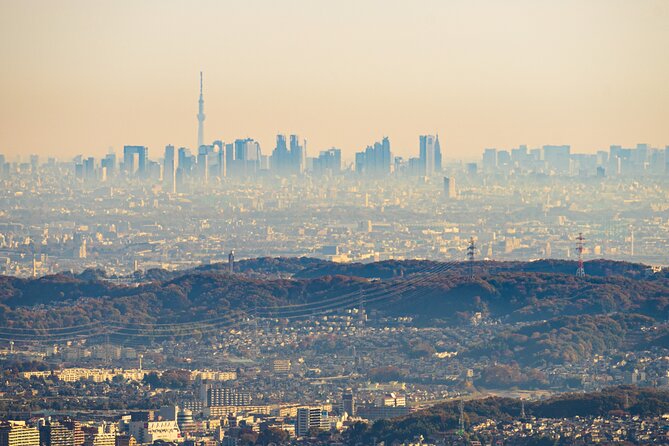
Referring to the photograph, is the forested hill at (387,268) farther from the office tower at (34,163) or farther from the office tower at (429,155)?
the office tower at (429,155)

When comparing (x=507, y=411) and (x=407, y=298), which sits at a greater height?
Answer: (x=407, y=298)

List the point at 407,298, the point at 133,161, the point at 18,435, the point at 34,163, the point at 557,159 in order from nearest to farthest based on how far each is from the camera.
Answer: the point at 18,435 → the point at 407,298 → the point at 34,163 → the point at 557,159 → the point at 133,161

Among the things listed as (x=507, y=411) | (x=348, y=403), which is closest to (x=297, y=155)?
(x=348, y=403)

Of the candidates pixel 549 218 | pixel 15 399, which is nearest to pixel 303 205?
pixel 549 218

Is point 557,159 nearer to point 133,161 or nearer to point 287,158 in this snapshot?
point 287,158

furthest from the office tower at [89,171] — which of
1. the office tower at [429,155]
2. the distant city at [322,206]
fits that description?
the office tower at [429,155]

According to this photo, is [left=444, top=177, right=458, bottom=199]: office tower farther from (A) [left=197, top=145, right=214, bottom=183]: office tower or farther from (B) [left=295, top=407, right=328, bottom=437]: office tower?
(B) [left=295, top=407, right=328, bottom=437]: office tower

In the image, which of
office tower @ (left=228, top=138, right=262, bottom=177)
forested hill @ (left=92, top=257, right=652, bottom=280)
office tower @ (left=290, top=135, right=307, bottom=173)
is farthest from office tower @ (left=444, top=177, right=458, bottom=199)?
forested hill @ (left=92, top=257, right=652, bottom=280)

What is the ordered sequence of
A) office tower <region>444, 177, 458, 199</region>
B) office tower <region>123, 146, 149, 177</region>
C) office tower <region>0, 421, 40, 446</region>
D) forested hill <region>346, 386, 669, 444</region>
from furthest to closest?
office tower <region>123, 146, 149, 177</region>, office tower <region>444, 177, 458, 199</region>, forested hill <region>346, 386, 669, 444</region>, office tower <region>0, 421, 40, 446</region>
